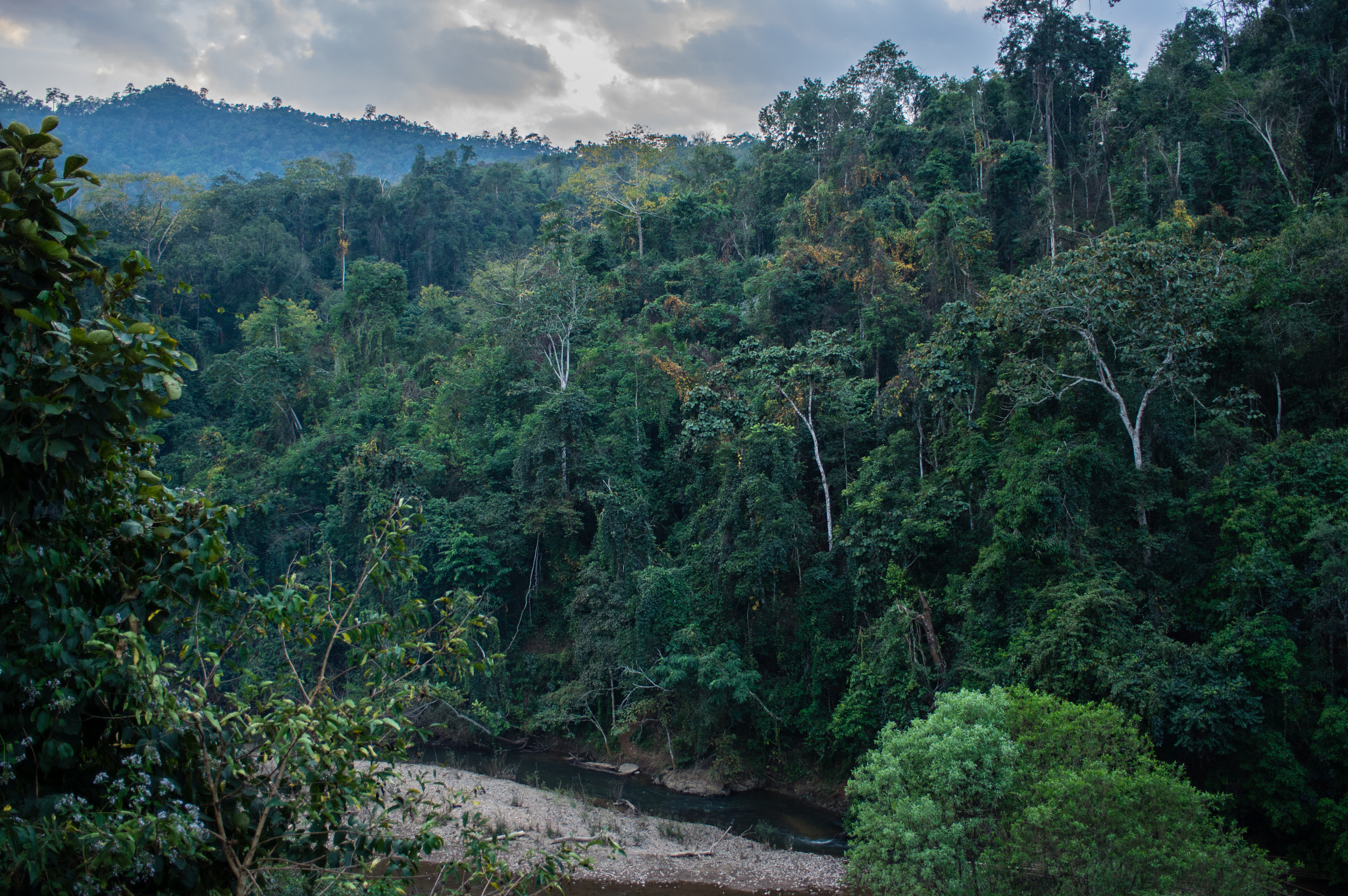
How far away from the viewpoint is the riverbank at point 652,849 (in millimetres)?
14656

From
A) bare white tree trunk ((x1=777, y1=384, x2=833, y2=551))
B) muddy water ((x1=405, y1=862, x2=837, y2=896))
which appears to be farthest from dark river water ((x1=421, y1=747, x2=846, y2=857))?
bare white tree trunk ((x1=777, y1=384, x2=833, y2=551))

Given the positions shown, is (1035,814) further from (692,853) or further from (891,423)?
(891,423)

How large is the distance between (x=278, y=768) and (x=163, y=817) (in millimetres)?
548

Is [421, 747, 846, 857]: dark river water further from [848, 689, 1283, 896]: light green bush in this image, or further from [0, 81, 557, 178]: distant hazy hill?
[0, 81, 557, 178]: distant hazy hill

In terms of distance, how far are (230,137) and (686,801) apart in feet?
317

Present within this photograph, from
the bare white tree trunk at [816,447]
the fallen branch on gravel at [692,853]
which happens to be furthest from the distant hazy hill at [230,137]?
the fallen branch on gravel at [692,853]

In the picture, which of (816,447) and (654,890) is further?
(816,447)

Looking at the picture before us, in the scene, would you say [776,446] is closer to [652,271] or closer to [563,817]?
[563,817]

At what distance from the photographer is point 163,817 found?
2.91m

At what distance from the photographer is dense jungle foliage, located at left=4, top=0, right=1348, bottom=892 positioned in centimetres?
1420

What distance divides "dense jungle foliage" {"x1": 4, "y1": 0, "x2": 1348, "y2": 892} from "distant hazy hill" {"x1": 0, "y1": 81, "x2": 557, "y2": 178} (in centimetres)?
5419

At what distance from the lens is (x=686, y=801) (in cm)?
1864

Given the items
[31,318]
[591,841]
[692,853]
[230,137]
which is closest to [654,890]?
[692,853]

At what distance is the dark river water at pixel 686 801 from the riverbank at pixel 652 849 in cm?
51
